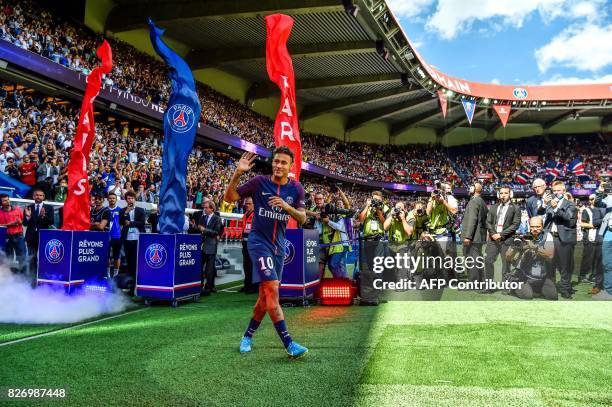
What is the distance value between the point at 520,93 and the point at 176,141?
30.6 metres

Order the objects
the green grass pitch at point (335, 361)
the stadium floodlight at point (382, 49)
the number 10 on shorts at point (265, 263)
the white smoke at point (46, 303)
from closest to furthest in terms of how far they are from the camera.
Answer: the green grass pitch at point (335, 361) < the number 10 on shorts at point (265, 263) < the white smoke at point (46, 303) < the stadium floodlight at point (382, 49)

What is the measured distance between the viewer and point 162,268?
717 centimetres

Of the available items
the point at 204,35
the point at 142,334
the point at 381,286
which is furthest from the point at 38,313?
the point at 204,35

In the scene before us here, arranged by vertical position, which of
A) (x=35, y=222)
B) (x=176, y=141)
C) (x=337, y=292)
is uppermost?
(x=176, y=141)

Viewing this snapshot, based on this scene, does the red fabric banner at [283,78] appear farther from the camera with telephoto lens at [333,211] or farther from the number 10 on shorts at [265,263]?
the number 10 on shorts at [265,263]

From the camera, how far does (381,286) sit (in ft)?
23.4

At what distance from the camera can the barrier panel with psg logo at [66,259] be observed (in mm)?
7316

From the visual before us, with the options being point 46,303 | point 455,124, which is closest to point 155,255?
point 46,303

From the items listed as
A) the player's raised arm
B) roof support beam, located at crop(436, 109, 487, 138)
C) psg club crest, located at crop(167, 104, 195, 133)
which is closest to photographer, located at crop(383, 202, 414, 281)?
psg club crest, located at crop(167, 104, 195, 133)

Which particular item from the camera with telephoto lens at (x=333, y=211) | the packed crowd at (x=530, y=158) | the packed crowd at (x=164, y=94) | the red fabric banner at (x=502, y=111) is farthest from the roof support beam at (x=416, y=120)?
the camera with telephoto lens at (x=333, y=211)

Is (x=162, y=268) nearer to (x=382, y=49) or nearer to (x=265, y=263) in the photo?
(x=265, y=263)

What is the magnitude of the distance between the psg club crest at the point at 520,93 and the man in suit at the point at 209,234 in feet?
97.2

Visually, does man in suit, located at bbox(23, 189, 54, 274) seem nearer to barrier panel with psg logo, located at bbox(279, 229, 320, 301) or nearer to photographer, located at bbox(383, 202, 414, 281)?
barrier panel with psg logo, located at bbox(279, 229, 320, 301)

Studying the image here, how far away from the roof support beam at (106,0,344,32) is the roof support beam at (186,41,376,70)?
4344 mm
